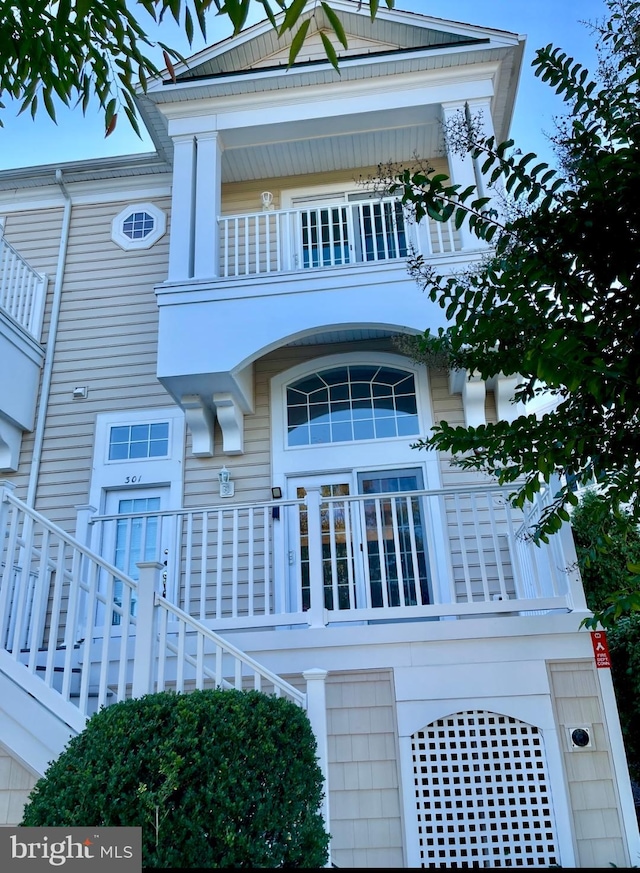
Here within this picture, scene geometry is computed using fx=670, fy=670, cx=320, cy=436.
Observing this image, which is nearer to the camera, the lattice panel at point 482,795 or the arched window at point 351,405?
the lattice panel at point 482,795

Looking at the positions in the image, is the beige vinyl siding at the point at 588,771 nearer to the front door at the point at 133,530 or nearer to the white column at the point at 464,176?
the front door at the point at 133,530

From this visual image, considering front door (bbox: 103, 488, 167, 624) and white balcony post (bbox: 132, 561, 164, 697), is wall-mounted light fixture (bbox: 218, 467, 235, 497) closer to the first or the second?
front door (bbox: 103, 488, 167, 624)

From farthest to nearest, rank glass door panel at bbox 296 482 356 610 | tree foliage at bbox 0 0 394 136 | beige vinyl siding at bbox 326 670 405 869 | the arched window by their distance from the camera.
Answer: the arched window < glass door panel at bbox 296 482 356 610 < beige vinyl siding at bbox 326 670 405 869 < tree foliage at bbox 0 0 394 136

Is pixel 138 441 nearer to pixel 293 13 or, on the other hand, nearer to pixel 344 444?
pixel 344 444

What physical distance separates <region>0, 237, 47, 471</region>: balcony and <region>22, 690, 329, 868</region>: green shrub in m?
4.98

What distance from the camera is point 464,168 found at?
21.3 ft

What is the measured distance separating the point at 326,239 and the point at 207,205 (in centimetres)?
141

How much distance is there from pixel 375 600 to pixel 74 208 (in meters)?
6.17

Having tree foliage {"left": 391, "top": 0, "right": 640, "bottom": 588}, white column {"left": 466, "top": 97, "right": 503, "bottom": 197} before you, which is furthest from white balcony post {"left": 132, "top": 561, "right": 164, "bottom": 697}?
white column {"left": 466, "top": 97, "right": 503, "bottom": 197}

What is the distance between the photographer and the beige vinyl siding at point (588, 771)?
3938 mm

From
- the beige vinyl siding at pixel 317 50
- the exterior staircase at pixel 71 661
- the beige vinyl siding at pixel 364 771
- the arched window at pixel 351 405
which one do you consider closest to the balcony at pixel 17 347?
the arched window at pixel 351 405

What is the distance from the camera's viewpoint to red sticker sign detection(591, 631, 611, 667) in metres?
4.24

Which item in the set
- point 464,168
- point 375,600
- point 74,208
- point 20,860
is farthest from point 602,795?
point 74,208

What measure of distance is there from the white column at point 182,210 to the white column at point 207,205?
0.22ft
